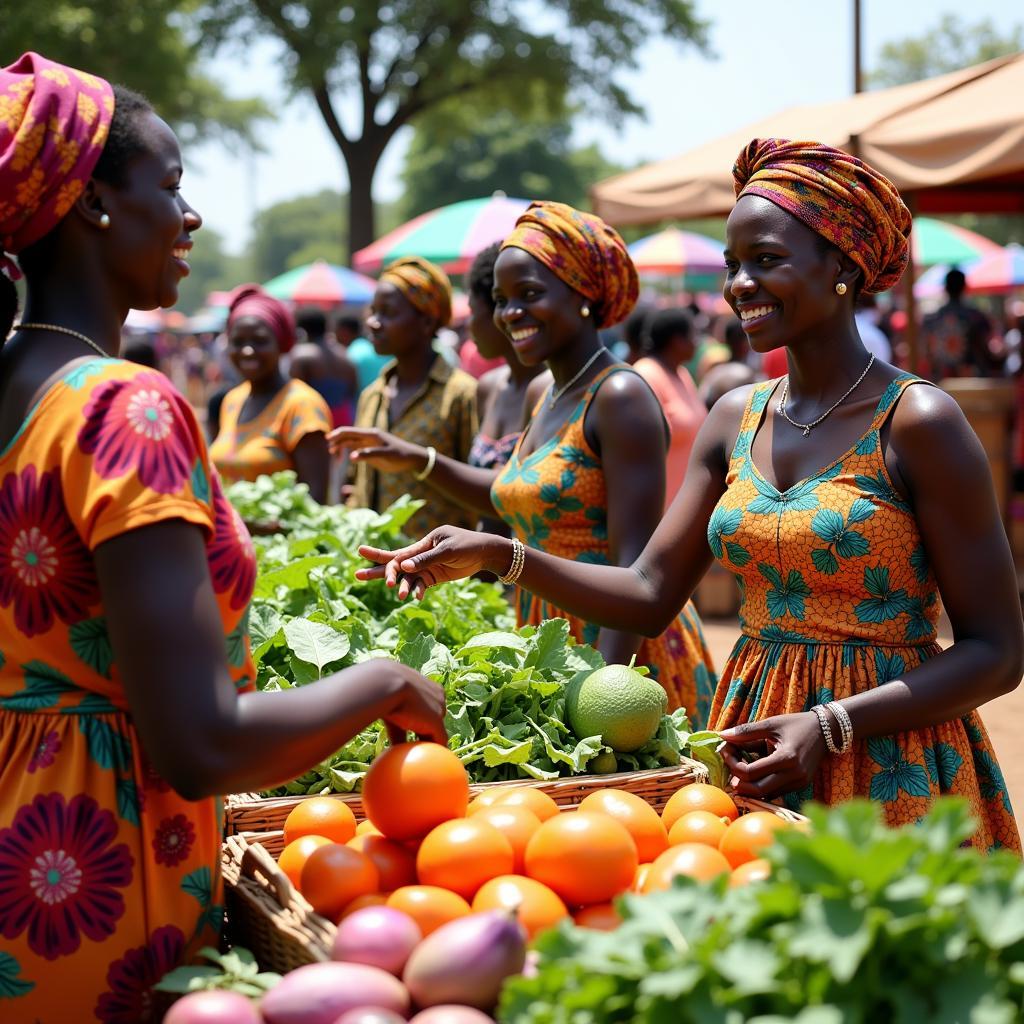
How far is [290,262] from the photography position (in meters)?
111

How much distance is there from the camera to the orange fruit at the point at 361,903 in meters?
1.72

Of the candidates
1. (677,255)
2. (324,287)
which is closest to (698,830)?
(677,255)

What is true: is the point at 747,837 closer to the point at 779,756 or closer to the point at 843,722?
the point at 779,756

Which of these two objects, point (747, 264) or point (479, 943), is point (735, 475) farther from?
point (479, 943)

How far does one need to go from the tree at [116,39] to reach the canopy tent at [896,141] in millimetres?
14166

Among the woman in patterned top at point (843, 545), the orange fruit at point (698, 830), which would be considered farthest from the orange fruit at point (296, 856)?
the woman in patterned top at point (843, 545)

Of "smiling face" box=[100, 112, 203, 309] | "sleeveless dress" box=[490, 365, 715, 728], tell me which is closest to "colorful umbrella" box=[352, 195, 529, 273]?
"sleeveless dress" box=[490, 365, 715, 728]

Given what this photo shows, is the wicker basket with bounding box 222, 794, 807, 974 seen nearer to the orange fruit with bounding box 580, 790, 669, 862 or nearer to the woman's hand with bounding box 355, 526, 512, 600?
the orange fruit with bounding box 580, 790, 669, 862

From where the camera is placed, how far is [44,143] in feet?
5.30

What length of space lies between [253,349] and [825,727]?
476 centimetres

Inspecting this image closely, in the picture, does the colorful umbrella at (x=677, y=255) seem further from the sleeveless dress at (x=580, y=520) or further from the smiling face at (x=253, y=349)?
the sleeveless dress at (x=580, y=520)

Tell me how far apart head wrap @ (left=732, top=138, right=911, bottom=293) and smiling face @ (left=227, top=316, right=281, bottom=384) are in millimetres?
4289

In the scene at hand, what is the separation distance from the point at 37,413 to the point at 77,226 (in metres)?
0.30

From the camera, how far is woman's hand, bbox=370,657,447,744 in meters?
1.76
